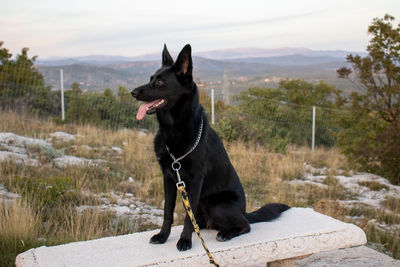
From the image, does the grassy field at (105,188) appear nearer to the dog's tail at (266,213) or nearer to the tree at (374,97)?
the tree at (374,97)

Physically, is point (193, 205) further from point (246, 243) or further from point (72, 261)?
point (72, 261)

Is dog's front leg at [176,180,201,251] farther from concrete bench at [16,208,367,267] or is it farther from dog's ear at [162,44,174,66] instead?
dog's ear at [162,44,174,66]

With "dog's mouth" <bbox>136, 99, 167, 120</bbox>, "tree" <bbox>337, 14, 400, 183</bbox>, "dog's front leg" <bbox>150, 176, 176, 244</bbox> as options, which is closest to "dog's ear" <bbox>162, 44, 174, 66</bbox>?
"dog's mouth" <bbox>136, 99, 167, 120</bbox>

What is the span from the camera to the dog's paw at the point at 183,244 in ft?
7.94

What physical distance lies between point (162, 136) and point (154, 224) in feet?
6.95

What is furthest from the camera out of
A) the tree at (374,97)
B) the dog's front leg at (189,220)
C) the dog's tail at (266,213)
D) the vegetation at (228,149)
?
the tree at (374,97)

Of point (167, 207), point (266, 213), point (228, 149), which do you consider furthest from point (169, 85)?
point (228, 149)

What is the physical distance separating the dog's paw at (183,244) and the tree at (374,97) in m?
5.79

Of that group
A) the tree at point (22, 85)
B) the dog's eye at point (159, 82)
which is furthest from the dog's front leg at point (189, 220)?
the tree at point (22, 85)

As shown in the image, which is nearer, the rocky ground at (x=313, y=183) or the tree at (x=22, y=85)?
the rocky ground at (x=313, y=183)

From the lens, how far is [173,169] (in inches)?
94.0

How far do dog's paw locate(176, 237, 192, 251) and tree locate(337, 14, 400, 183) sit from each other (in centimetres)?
579

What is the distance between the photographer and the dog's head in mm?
2305

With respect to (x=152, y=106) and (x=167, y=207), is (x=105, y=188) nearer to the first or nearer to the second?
(x=167, y=207)
